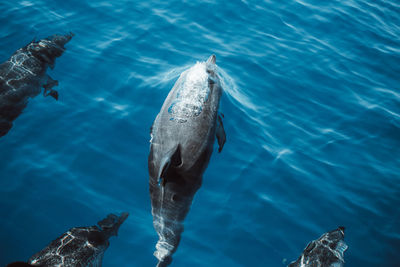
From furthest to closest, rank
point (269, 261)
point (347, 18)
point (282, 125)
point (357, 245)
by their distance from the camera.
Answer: point (347, 18)
point (282, 125)
point (357, 245)
point (269, 261)

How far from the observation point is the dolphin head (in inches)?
400

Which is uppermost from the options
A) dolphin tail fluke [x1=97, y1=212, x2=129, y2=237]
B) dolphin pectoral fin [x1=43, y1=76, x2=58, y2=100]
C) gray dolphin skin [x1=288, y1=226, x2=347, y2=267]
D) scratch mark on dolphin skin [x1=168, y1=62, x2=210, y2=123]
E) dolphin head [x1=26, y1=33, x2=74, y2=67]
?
scratch mark on dolphin skin [x1=168, y1=62, x2=210, y2=123]

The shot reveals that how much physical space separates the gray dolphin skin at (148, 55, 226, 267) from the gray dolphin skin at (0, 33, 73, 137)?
4.23m

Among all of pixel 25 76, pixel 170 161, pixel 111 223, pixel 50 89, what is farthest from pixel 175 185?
pixel 25 76

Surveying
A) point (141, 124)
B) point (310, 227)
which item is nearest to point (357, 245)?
point (310, 227)

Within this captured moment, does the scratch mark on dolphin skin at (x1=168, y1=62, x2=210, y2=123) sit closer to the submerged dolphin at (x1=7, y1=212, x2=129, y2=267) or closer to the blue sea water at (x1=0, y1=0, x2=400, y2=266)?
the blue sea water at (x1=0, y1=0, x2=400, y2=266)

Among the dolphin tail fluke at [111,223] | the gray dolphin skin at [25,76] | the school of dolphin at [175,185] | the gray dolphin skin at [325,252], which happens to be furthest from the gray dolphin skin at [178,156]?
the gray dolphin skin at [25,76]

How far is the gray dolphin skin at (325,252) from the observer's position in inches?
259

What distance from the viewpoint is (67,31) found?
A: 11.8 meters

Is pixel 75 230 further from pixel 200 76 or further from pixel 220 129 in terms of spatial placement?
pixel 200 76

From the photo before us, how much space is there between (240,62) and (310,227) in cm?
660

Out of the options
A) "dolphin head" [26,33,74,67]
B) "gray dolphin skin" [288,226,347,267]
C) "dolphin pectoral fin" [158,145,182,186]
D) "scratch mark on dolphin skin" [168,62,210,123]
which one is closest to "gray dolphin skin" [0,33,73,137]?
"dolphin head" [26,33,74,67]

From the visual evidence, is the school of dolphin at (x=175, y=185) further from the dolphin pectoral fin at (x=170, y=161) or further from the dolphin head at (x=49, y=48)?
the dolphin head at (x=49, y=48)

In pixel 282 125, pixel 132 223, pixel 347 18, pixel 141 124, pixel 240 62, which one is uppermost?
pixel 347 18
